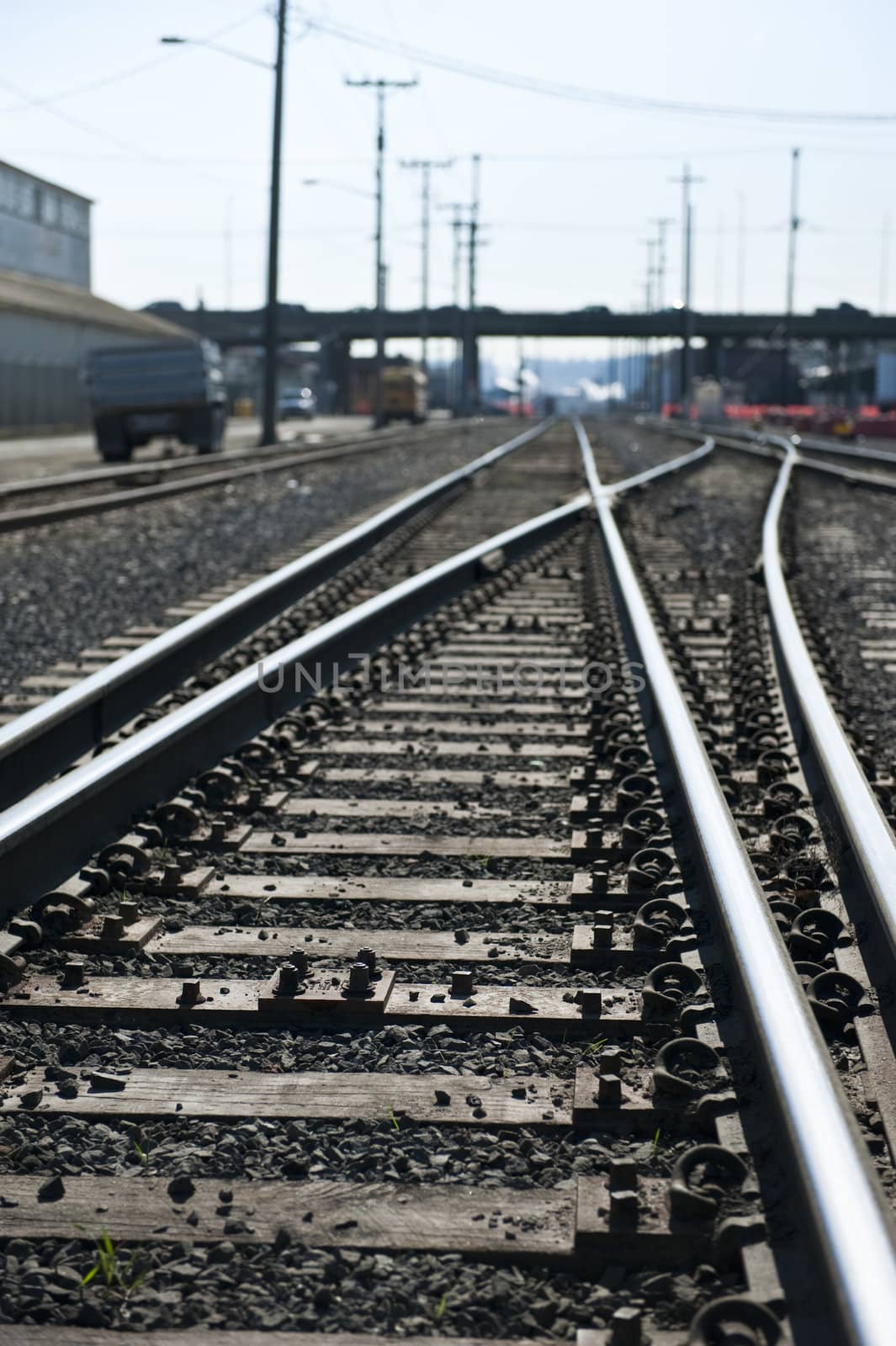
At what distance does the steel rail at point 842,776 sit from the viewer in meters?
3.76

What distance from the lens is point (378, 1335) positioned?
2.37 metres

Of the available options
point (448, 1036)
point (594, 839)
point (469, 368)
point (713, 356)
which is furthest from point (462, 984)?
point (713, 356)

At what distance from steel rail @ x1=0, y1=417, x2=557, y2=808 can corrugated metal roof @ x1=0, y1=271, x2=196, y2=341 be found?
37.9 metres

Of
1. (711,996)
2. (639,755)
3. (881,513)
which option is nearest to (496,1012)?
(711,996)

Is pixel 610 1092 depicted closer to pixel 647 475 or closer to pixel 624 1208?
pixel 624 1208

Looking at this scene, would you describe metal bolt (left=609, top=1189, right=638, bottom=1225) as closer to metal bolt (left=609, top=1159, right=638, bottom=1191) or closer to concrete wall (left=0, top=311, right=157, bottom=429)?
metal bolt (left=609, top=1159, right=638, bottom=1191)

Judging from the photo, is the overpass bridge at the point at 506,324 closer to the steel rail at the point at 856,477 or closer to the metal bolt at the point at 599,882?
the steel rail at the point at 856,477

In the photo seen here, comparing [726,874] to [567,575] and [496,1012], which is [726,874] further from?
[567,575]

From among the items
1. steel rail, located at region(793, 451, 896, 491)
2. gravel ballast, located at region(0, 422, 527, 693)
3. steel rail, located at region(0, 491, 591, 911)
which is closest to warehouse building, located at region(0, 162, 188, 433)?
steel rail, located at region(793, 451, 896, 491)

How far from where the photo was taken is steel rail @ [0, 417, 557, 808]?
5.30 meters

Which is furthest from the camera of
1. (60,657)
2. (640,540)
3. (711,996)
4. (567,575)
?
(640,540)

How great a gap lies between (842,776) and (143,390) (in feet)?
86.8

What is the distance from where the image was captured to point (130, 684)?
6516 mm

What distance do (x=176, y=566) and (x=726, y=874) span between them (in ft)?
28.8
